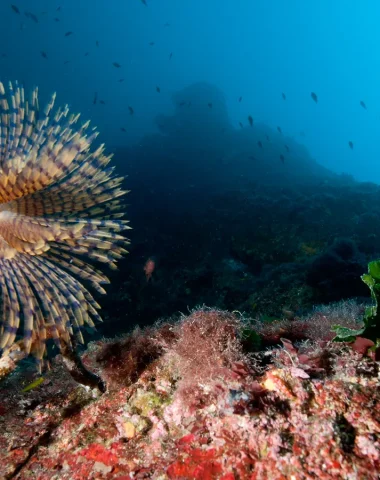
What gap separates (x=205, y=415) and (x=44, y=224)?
157cm

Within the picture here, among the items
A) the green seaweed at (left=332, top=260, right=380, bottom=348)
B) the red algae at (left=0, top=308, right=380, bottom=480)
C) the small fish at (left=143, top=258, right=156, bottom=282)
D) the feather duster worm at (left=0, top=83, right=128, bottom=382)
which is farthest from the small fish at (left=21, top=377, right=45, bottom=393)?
the small fish at (left=143, top=258, right=156, bottom=282)

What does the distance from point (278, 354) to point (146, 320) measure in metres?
8.58

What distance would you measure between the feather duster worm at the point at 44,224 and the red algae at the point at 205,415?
2.34 feet

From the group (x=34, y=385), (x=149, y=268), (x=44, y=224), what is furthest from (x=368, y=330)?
(x=149, y=268)

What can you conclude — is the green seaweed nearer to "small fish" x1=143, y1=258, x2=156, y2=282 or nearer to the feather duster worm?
the feather duster worm

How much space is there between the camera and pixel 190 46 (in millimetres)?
105188

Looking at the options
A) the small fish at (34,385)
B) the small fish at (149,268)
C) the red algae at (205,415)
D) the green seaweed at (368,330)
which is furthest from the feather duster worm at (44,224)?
the small fish at (149,268)

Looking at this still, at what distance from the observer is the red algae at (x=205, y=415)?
149 cm

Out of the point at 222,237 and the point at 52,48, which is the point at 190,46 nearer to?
the point at 52,48

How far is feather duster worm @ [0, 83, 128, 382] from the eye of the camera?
1778 millimetres

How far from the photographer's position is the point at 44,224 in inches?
68.3

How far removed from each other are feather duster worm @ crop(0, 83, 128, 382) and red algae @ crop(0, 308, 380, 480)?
2.34 feet

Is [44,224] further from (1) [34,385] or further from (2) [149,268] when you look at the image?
(2) [149,268]

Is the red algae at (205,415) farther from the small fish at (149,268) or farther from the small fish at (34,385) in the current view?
the small fish at (149,268)
